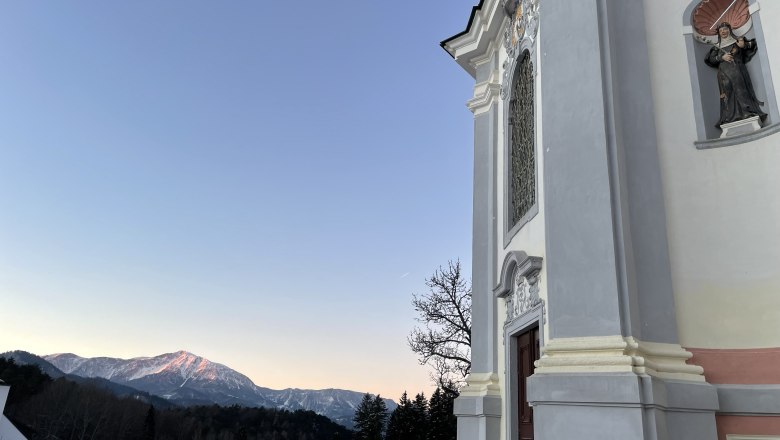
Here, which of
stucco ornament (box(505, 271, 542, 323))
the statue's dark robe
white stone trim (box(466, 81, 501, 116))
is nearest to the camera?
the statue's dark robe

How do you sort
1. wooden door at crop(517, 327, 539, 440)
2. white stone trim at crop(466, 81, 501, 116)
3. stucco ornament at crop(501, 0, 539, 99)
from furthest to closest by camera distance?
white stone trim at crop(466, 81, 501, 116) → stucco ornament at crop(501, 0, 539, 99) → wooden door at crop(517, 327, 539, 440)

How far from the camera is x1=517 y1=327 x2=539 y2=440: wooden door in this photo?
765 cm

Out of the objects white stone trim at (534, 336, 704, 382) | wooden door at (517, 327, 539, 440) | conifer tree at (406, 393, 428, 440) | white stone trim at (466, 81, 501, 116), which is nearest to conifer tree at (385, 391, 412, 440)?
conifer tree at (406, 393, 428, 440)

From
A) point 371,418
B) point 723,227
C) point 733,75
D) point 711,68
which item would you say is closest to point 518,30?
point 711,68

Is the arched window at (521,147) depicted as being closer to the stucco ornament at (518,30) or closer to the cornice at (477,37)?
the stucco ornament at (518,30)

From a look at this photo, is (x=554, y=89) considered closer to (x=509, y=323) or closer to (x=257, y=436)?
(x=509, y=323)

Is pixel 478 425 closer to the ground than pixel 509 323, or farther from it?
closer to the ground

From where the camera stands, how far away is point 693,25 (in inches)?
273

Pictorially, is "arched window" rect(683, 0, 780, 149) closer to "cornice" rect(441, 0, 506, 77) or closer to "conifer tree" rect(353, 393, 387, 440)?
"cornice" rect(441, 0, 506, 77)

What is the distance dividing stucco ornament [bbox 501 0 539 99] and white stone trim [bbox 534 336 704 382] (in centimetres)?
477

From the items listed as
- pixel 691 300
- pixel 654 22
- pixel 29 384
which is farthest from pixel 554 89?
pixel 29 384

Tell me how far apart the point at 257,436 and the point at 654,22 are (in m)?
114

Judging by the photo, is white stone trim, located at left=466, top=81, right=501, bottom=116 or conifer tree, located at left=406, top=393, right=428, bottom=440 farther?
conifer tree, located at left=406, top=393, right=428, bottom=440

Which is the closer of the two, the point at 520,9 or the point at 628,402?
the point at 628,402
